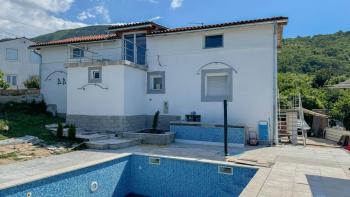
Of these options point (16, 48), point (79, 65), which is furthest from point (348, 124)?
point (16, 48)

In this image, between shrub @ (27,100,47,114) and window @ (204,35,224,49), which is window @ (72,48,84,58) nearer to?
shrub @ (27,100,47,114)

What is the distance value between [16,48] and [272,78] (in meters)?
32.9

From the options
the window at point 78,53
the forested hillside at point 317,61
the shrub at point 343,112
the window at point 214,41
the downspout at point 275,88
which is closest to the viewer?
the downspout at point 275,88

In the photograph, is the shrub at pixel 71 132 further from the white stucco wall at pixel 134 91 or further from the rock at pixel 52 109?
the rock at pixel 52 109

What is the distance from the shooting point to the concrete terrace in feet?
23.5

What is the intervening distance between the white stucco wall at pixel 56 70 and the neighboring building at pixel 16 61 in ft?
46.1

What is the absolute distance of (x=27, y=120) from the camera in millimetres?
17859

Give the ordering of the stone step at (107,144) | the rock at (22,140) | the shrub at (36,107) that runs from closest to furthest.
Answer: the rock at (22,140), the stone step at (107,144), the shrub at (36,107)

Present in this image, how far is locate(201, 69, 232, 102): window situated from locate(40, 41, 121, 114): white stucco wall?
8.72 meters

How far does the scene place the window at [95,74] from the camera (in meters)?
17.4

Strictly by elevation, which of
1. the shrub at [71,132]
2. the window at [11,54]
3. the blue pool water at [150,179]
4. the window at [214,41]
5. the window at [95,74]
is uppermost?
the window at [11,54]

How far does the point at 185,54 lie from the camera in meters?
17.8

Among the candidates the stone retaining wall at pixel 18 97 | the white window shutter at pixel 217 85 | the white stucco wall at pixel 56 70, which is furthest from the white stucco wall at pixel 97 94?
the stone retaining wall at pixel 18 97

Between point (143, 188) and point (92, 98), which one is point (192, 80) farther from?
point (143, 188)
